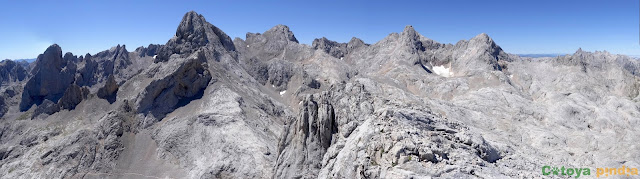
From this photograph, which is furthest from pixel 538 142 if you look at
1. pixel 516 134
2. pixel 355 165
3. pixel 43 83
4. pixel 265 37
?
pixel 43 83

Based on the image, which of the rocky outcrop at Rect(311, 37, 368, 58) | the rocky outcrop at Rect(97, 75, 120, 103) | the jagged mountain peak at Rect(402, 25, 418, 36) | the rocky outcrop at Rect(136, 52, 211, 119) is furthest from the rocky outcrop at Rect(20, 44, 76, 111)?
the jagged mountain peak at Rect(402, 25, 418, 36)

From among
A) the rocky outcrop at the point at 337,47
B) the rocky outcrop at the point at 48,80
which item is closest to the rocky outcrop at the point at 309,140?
the rocky outcrop at the point at 48,80

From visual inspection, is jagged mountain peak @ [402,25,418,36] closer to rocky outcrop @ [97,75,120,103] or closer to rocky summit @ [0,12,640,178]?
rocky summit @ [0,12,640,178]

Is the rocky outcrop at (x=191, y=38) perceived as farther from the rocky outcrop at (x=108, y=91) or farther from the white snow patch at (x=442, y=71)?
the white snow patch at (x=442, y=71)

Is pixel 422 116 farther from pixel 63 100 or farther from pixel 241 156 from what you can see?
pixel 63 100

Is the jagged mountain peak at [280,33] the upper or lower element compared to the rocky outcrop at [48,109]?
upper

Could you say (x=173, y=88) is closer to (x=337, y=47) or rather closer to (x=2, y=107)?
(x=2, y=107)
